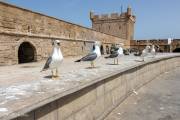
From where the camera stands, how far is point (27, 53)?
15.9 metres

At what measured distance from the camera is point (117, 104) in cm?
841

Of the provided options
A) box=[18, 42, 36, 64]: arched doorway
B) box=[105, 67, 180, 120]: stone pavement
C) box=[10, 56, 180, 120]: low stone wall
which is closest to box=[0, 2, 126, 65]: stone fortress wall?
box=[18, 42, 36, 64]: arched doorway

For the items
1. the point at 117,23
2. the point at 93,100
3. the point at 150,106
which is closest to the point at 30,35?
the point at 150,106

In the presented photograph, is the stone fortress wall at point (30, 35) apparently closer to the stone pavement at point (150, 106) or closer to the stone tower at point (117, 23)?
the stone pavement at point (150, 106)

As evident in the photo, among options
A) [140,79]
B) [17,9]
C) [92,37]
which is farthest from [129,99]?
[92,37]

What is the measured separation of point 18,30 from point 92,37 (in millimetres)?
12714

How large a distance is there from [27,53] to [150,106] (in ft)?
30.7

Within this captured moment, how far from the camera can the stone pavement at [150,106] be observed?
758 centimetres

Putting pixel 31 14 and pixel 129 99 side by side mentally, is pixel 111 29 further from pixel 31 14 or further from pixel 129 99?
pixel 129 99

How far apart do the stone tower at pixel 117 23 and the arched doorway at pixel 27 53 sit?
33.4 metres

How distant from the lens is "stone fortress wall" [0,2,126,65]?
12906mm

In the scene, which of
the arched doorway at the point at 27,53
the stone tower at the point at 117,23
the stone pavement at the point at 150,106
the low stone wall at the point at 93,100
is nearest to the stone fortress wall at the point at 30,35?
the arched doorway at the point at 27,53

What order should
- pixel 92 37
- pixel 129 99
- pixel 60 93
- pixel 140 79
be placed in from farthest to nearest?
pixel 92 37 < pixel 140 79 < pixel 129 99 < pixel 60 93

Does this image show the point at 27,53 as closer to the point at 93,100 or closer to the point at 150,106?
the point at 150,106
